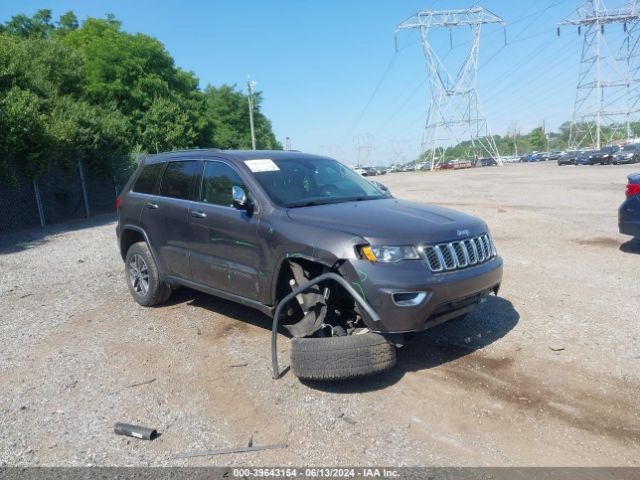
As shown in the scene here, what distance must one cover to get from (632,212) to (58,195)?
16152 millimetres

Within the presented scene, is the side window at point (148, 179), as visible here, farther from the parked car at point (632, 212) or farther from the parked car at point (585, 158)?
the parked car at point (585, 158)

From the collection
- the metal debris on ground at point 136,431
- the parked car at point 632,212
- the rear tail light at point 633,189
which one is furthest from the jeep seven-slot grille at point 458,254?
the rear tail light at point 633,189

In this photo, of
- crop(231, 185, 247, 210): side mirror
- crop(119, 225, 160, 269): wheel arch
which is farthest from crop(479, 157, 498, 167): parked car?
crop(231, 185, 247, 210): side mirror

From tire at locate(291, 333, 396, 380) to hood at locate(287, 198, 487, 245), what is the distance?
74 cm

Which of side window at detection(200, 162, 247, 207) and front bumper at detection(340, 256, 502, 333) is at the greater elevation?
side window at detection(200, 162, 247, 207)

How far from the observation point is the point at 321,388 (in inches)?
157

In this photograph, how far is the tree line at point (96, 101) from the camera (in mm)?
14797

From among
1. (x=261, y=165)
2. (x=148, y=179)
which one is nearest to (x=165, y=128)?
(x=148, y=179)

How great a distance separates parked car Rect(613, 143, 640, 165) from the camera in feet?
141

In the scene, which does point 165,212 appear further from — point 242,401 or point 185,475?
point 185,475

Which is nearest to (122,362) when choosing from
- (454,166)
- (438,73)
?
(438,73)

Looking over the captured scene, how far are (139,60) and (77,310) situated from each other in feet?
96.0

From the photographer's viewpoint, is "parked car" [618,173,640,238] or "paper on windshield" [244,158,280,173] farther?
"parked car" [618,173,640,238]

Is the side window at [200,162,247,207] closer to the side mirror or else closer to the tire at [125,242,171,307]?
the side mirror
